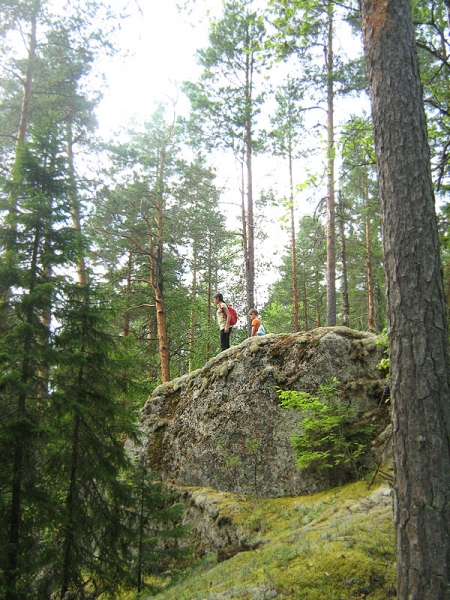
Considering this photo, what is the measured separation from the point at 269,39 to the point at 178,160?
950 centimetres

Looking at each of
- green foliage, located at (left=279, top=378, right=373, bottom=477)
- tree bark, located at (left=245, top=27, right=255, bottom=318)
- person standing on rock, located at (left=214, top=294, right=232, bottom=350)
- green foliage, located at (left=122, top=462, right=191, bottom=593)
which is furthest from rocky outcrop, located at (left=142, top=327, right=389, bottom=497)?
tree bark, located at (left=245, top=27, right=255, bottom=318)

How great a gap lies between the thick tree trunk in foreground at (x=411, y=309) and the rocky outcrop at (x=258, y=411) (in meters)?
4.34

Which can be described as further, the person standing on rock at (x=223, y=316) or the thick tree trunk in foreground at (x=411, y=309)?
the person standing on rock at (x=223, y=316)

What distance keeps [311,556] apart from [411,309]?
116 inches

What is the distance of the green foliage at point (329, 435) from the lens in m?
6.79

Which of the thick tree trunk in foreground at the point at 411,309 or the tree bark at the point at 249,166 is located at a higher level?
the tree bark at the point at 249,166

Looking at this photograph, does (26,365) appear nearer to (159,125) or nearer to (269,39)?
(269,39)

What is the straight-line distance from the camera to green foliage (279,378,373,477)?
6789mm

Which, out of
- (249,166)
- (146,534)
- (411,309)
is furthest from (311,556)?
(249,166)

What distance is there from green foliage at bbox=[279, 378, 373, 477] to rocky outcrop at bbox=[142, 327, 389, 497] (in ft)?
1.13

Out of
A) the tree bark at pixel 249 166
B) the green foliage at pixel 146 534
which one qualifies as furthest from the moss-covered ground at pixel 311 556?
the tree bark at pixel 249 166

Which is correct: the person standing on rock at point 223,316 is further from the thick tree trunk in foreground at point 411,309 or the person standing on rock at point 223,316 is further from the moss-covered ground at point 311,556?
the thick tree trunk in foreground at point 411,309

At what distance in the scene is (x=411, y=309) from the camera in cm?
338

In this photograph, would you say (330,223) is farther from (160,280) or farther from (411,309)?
(411,309)
